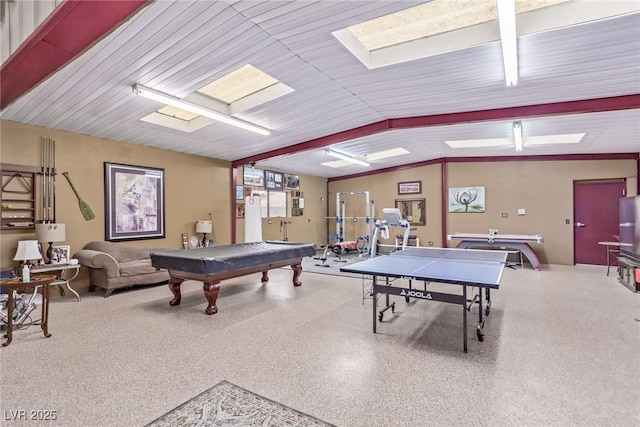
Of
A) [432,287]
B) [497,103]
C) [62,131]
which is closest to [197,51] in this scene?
[62,131]

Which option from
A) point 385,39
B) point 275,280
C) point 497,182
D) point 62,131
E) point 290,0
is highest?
point 385,39

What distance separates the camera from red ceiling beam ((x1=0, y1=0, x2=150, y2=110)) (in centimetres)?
216

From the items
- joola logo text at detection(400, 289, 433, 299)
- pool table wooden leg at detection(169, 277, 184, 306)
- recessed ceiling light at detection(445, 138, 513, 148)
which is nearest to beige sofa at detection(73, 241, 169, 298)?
pool table wooden leg at detection(169, 277, 184, 306)

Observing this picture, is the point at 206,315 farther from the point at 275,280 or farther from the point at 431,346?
the point at 431,346

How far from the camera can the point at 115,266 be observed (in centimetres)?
524

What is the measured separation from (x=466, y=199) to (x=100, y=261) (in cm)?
895

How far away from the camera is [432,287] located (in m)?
5.66

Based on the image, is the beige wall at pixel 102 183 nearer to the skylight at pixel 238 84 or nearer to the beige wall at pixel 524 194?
the skylight at pixel 238 84

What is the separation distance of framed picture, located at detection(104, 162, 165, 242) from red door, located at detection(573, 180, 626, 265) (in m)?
10.0

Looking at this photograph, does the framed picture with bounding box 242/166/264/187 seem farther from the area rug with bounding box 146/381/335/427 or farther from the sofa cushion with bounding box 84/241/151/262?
the area rug with bounding box 146/381/335/427

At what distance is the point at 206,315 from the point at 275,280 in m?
2.34

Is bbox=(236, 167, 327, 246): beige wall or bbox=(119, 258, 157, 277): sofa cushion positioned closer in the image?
bbox=(119, 258, 157, 277): sofa cushion

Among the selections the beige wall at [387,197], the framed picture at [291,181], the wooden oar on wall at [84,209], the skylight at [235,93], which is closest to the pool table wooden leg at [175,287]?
the wooden oar on wall at [84,209]

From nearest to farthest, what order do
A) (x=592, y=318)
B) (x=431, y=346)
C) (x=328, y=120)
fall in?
1. (x=431, y=346)
2. (x=592, y=318)
3. (x=328, y=120)
